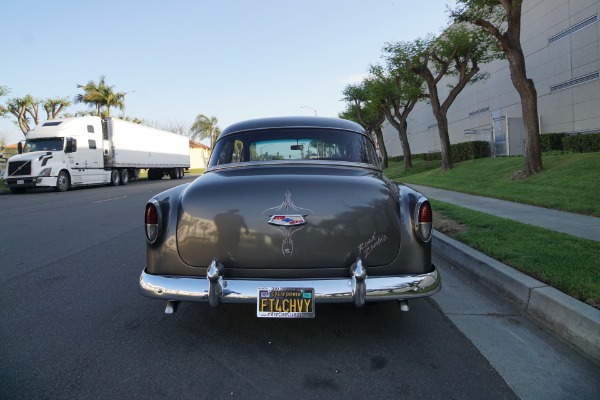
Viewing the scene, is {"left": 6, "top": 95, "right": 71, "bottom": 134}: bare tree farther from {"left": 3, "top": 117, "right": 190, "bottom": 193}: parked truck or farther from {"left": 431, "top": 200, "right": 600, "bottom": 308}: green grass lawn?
{"left": 431, "top": 200, "right": 600, "bottom": 308}: green grass lawn

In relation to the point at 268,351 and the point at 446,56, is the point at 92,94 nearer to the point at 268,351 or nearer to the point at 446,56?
the point at 446,56

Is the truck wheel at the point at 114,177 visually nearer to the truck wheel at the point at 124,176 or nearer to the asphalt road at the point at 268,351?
the truck wheel at the point at 124,176

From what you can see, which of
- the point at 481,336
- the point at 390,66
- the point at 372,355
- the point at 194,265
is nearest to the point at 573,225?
the point at 481,336


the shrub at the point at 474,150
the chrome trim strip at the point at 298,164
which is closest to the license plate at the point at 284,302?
the chrome trim strip at the point at 298,164

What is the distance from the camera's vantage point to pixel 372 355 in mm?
2949

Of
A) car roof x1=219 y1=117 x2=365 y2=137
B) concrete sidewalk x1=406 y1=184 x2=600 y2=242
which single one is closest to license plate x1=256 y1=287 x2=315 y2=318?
car roof x1=219 y1=117 x2=365 y2=137

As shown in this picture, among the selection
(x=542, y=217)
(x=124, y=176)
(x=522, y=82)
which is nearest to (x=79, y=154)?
(x=124, y=176)

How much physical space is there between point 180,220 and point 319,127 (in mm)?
1814

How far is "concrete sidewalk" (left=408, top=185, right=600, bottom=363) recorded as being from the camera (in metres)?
3.04

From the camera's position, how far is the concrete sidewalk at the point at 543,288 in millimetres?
3043

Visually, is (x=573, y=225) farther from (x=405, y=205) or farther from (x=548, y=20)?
(x=548, y=20)

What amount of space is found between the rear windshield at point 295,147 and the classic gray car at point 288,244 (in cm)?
92

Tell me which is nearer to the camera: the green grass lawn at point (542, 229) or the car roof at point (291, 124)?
the green grass lawn at point (542, 229)
